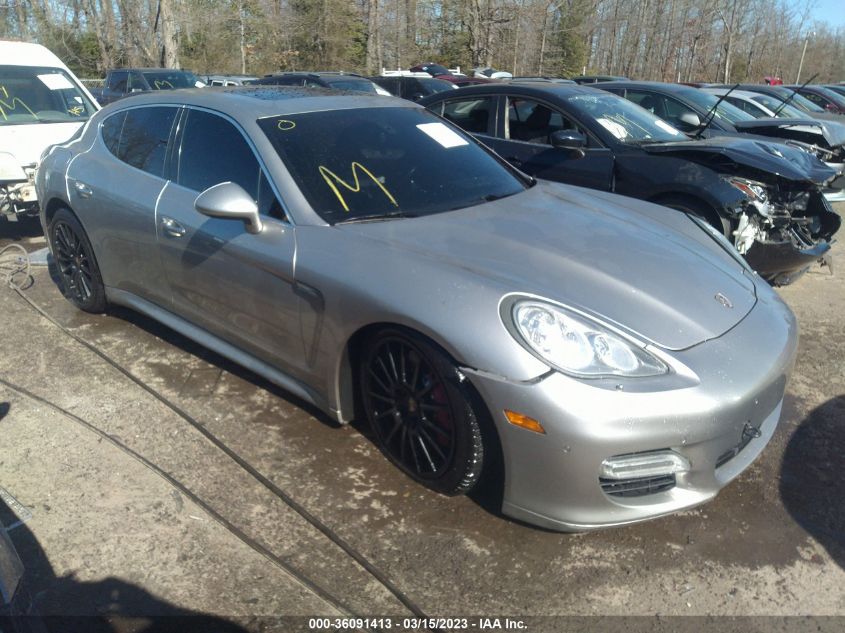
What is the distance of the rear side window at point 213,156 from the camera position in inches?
139

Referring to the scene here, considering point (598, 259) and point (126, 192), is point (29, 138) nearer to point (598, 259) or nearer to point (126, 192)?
point (126, 192)

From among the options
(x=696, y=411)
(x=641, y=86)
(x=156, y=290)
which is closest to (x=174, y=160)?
(x=156, y=290)

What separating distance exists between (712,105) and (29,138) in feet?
25.6

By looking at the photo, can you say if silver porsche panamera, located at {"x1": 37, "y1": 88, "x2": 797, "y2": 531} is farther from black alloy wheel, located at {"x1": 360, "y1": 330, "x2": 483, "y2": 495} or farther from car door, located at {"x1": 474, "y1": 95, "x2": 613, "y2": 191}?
car door, located at {"x1": 474, "y1": 95, "x2": 613, "y2": 191}

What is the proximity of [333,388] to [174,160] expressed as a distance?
5.54ft

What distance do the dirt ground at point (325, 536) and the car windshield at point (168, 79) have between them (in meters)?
14.1

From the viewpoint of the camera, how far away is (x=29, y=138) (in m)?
7.30

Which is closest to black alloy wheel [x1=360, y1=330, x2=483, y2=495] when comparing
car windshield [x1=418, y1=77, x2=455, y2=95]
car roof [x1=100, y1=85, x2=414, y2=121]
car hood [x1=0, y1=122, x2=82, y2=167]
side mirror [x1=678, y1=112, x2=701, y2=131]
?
car roof [x1=100, y1=85, x2=414, y2=121]

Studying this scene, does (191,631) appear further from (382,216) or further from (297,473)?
(382,216)

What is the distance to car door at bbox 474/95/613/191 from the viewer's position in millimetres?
5996

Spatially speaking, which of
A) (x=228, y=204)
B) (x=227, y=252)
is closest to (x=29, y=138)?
(x=227, y=252)

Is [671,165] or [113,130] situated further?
[671,165]

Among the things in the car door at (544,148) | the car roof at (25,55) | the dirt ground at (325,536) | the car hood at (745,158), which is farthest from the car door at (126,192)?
the car roof at (25,55)

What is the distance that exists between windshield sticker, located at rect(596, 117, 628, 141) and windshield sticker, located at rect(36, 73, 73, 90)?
5.83 meters
